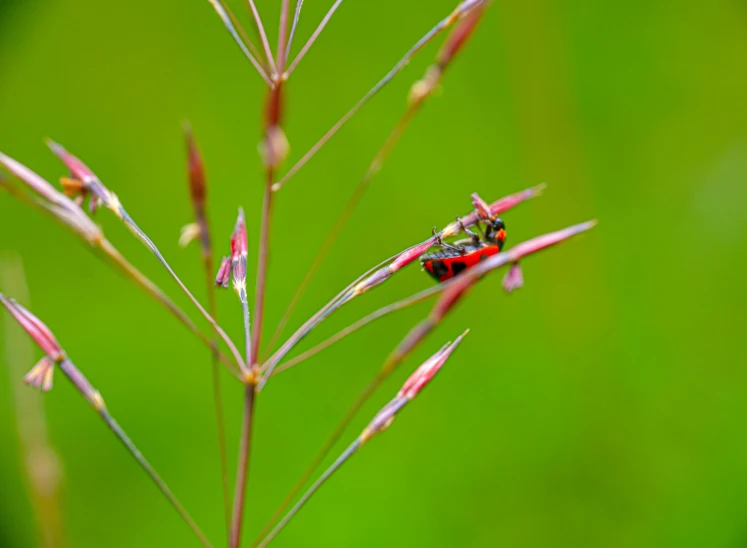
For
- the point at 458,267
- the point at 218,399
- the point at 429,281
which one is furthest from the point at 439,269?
the point at 429,281

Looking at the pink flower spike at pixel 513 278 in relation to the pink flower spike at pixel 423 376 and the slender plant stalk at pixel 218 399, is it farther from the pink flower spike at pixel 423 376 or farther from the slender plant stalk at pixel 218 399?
the slender plant stalk at pixel 218 399

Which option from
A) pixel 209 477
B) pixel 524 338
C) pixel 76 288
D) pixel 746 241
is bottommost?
pixel 746 241

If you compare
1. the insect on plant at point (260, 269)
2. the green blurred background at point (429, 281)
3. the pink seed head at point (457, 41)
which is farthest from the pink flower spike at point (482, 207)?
the green blurred background at point (429, 281)

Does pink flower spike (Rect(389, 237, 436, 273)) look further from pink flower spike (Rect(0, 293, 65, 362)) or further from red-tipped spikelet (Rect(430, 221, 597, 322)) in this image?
pink flower spike (Rect(0, 293, 65, 362))

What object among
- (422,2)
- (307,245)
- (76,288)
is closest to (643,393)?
(307,245)

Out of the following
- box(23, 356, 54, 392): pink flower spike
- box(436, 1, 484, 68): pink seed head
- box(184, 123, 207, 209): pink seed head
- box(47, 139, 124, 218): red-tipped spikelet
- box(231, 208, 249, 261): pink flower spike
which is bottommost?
box(231, 208, 249, 261): pink flower spike

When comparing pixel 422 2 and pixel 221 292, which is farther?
pixel 422 2

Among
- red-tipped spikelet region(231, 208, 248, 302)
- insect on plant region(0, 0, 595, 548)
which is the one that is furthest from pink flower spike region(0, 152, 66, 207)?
red-tipped spikelet region(231, 208, 248, 302)

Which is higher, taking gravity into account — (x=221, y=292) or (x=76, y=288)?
(x=76, y=288)

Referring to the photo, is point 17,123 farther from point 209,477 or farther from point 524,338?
point 524,338
